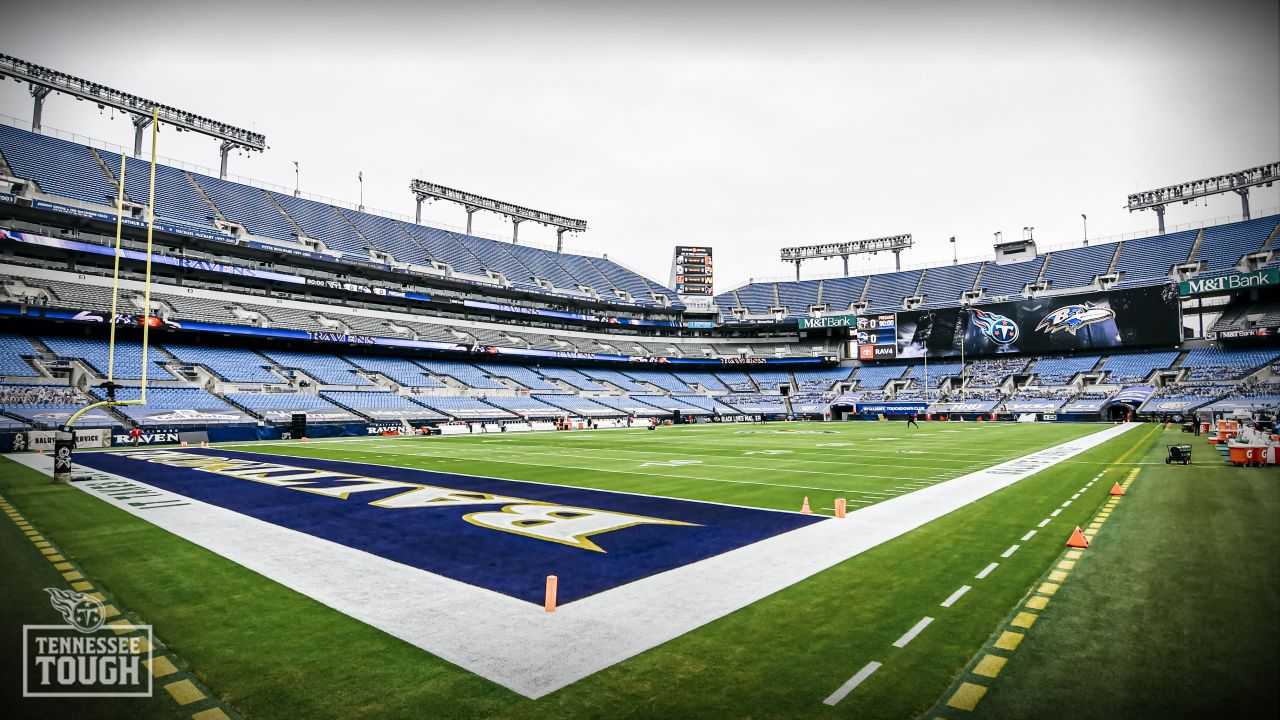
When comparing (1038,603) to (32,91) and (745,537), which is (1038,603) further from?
(32,91)

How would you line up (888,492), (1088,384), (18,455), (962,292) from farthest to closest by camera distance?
(962,292)
(1088,384)
(18,455)
(888,492)

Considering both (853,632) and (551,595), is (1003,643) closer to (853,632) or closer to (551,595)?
(853,632)

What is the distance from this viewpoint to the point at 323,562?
8.41 metres

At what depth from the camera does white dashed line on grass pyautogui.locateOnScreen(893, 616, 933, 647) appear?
18.0ft

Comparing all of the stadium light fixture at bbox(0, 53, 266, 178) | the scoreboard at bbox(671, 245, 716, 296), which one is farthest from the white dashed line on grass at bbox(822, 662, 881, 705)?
the scoreboard at bbox(671, 245, 716, 296)

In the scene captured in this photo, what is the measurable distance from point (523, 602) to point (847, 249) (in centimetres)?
8891

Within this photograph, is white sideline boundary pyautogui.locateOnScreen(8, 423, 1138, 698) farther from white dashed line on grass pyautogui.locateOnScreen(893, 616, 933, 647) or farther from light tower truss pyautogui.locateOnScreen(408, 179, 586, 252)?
light tower truss pyautogui.locateOnScreen(408, 179, 586, 252)

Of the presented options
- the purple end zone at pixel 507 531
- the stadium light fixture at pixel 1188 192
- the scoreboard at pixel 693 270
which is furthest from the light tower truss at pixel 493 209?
the stadium light fixture at pixel 1188 192

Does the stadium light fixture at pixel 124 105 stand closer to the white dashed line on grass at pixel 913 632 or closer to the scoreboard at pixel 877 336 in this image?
the white dashed line on grass at pixel 913 632

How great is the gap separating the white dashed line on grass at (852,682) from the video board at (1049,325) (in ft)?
241

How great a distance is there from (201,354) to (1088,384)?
8052 cm

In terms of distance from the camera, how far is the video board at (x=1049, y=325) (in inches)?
2343

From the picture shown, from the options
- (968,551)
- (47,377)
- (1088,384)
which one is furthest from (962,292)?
(47,377)

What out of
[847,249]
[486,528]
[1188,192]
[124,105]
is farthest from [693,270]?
[486,528]
